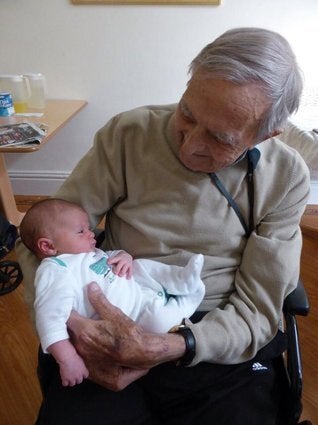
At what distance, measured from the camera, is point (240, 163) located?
3.03ft

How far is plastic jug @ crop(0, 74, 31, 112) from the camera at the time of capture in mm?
2041

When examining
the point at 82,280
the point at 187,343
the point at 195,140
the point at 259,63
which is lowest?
the point at 187,343

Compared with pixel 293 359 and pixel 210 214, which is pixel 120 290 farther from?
pixel 293 359

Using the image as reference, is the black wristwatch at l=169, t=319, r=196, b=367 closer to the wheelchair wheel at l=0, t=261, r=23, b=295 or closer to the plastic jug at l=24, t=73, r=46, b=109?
the wheelchair wheel at l=0, t=261, r=23, b=295

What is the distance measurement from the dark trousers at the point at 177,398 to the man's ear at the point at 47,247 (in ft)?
0.84

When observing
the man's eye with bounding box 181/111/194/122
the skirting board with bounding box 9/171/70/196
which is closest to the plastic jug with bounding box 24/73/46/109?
the skirting board with bounding box 9/171/70/196

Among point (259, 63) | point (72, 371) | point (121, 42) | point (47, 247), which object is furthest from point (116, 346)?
point (121, 42)

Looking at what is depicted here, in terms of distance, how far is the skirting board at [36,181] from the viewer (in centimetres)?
262

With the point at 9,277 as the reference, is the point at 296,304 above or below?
above

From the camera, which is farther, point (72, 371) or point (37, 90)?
point (37, 90)

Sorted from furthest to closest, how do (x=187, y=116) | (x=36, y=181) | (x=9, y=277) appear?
1. (x=36, y=181)
2. (x=9, y=277)
3. (x=187, y=116)

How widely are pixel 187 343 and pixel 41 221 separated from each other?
49 cm

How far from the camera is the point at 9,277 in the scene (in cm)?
187

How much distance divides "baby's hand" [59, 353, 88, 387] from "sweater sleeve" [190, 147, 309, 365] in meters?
0.28
